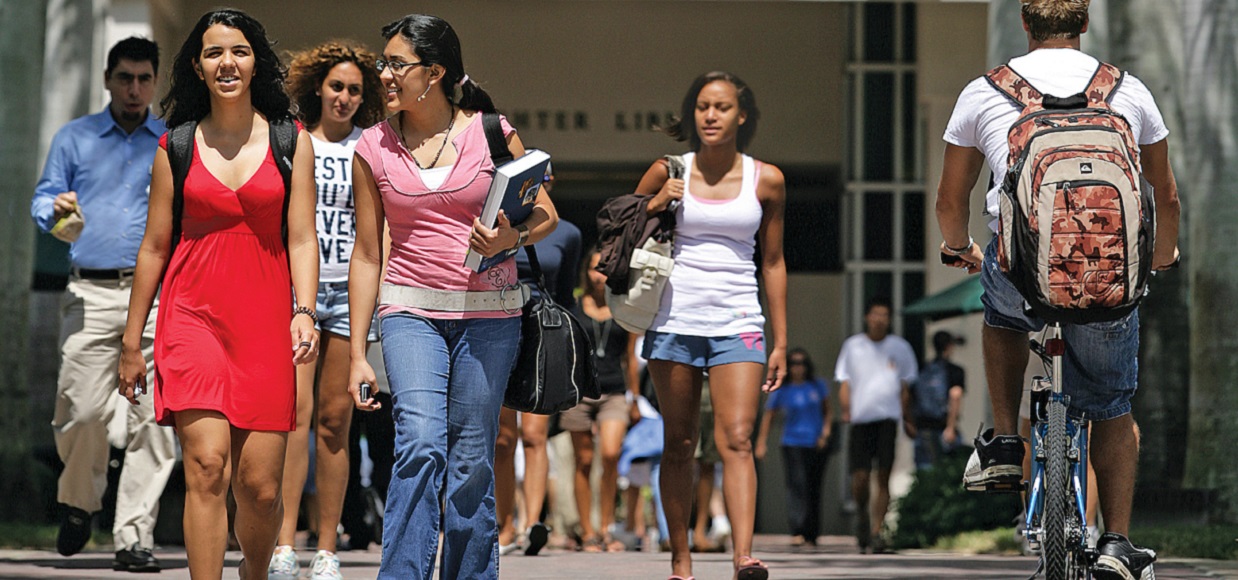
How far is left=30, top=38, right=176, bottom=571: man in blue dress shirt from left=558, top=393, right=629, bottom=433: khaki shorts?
3.29 metres

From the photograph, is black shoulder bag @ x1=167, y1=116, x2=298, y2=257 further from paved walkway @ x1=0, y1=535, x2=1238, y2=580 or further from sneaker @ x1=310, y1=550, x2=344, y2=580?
paved walkway @ x1=0, y1=535, x2=1238, y2=580

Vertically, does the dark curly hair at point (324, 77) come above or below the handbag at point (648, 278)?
above

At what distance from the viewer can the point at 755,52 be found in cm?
2156

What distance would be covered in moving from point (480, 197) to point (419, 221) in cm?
21

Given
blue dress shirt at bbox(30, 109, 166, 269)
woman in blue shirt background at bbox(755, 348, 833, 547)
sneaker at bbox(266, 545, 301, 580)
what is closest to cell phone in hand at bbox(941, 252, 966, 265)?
sneaker at bbox(266, 545, 301, 580)

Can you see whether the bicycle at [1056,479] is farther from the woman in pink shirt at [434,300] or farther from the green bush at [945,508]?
the green bush at [945,508]

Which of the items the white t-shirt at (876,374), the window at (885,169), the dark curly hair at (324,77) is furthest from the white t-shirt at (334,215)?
the window at (885,169)

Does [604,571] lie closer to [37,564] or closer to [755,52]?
[37,564]

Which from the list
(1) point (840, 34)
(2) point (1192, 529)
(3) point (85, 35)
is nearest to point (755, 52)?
(1) point (840, 34)

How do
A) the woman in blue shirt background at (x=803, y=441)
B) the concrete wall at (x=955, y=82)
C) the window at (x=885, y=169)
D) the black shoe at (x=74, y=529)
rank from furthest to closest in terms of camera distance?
the window at (x=885, y=169)
the concrete wall at (x=955, y=82)
the woman in blue shirt background at (x=803, y=441)
the black shoe at (x=74, y=529)

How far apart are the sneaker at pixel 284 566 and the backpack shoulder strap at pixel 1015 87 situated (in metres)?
3.37

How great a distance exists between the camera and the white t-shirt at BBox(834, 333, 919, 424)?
47.9 feet

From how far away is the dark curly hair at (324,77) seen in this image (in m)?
8.23

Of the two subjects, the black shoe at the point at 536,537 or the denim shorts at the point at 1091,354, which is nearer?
the denim shorts at the point at 1091,354
